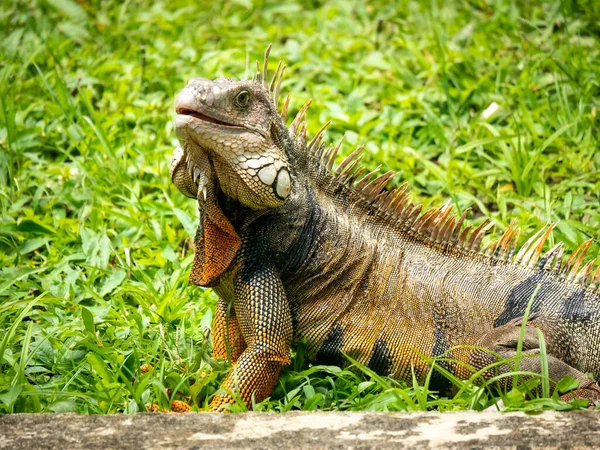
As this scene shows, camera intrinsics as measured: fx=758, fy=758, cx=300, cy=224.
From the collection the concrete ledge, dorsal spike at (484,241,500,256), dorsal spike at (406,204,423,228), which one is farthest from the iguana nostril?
dorsal spike at (484,241,500,256)

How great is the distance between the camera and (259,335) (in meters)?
3.93

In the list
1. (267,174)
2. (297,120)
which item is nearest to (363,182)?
(297,120)

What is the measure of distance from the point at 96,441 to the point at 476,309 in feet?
7.20

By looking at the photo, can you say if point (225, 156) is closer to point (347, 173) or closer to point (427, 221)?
point (347, 173)

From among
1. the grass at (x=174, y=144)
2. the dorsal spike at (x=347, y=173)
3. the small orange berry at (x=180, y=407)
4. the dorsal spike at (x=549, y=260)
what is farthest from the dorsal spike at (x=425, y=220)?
the small orange berry at (x=180, y=407)

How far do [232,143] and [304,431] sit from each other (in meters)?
1.45

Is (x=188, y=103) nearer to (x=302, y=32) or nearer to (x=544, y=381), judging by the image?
(x=544, y=381)

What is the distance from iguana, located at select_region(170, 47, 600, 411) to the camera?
12.6ft

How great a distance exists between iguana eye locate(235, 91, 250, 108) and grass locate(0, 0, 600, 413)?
1.21 metres

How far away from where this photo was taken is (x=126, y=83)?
287 inches

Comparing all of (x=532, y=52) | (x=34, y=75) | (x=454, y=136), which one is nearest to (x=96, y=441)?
(x=454, y=136)

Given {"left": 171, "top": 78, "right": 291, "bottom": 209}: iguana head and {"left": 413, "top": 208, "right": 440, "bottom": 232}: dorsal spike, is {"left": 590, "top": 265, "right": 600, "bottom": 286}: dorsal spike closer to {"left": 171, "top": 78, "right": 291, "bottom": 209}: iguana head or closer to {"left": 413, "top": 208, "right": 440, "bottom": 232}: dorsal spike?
{"left": 413, "top": 208, "right": 440, "bottom": 232}: dorsal spike

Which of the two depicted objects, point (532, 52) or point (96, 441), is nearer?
→ point (96, 441)

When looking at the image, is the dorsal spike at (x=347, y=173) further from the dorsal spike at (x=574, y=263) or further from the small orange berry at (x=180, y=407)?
the small orange berry at (x=180, y=407)
